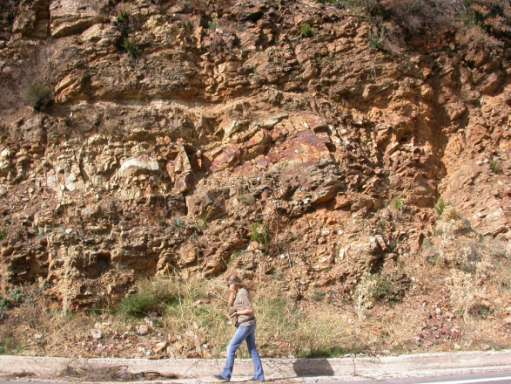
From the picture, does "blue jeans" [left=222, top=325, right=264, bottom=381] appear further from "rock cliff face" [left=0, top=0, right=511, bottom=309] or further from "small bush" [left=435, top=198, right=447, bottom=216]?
"small bush" [left=435, top=198, right=447, bottom=216]

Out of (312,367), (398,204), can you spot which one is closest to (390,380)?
(312,367)

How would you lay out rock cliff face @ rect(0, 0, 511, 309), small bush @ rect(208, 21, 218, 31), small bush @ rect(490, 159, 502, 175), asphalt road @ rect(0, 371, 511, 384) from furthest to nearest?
small bush @ rect(208, 21, 218, 31) → small bush @ rect(490, 159, 502, 175) → rock cliff face @ rect(0, 0, 511, 309) → asphalt road @ rect(0, 371, 511, 384)

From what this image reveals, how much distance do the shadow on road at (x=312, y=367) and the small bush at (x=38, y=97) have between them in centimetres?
652

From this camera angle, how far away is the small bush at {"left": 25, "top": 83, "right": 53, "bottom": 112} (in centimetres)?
940

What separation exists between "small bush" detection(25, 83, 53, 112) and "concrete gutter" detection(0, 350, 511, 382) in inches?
191

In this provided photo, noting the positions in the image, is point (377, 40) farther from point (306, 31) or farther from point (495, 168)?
point (495, 168)

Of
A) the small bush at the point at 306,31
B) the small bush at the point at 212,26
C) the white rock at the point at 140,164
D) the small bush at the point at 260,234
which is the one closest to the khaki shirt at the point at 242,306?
the small bush at the point at 260,234

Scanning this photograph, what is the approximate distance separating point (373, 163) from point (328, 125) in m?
1.18

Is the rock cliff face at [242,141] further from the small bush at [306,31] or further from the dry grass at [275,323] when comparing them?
the dry grass at [275,323]

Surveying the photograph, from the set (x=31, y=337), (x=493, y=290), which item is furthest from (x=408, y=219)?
(x=31, y=337)

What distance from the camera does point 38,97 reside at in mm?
9391

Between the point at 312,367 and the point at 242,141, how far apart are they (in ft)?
15.8

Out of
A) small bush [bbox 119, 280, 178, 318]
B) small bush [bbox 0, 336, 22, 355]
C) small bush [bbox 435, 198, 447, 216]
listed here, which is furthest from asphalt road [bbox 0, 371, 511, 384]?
small bush [bbox 435, 198, 447, 216]

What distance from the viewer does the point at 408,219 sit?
969cm
